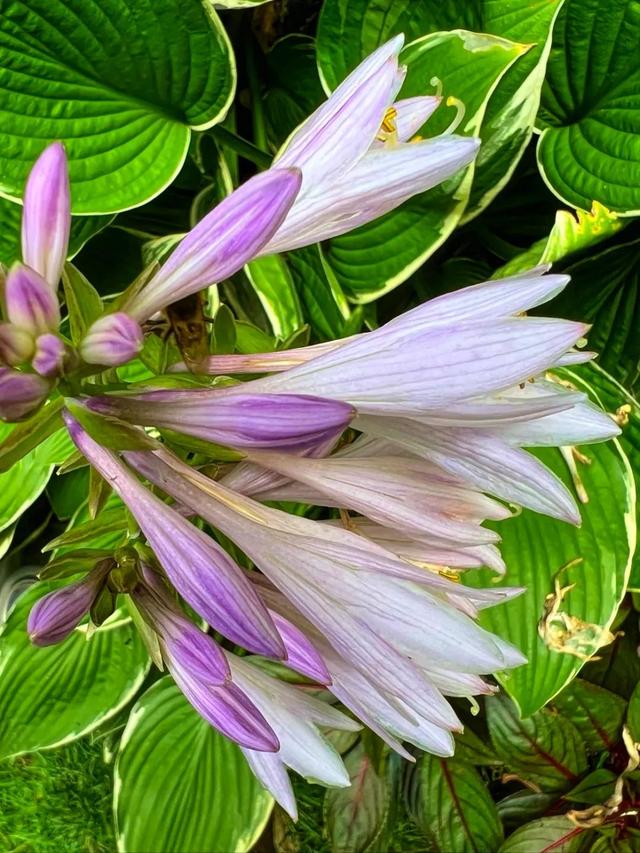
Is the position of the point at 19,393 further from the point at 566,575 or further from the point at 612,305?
the point at 612,305

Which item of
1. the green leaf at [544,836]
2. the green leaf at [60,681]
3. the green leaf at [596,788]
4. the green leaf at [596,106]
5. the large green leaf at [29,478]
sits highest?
the green leaf at [596,106]

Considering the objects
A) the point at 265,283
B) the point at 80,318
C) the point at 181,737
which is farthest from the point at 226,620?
the point at 181,737

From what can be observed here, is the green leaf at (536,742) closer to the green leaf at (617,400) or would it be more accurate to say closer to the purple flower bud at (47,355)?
the green leaf at (617,400)

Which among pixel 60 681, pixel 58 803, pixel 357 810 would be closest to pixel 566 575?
pixel 357 810

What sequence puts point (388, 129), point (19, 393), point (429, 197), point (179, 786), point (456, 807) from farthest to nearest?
point (456, 807)
point (179, 786)
point (429, 197)
point (388, 129)
point (19, 393)


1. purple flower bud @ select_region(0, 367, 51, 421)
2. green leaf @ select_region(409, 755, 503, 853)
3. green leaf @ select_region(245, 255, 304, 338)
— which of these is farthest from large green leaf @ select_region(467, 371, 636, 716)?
purple flower bud @ select_region(0, 367, 51, 421)

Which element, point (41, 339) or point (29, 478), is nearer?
point (41, 339)

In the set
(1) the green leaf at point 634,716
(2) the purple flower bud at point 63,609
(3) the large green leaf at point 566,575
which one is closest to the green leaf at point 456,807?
(1) the green leaf at point 634,716

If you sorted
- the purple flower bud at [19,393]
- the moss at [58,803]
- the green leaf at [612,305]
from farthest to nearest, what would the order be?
the moss at [58,803], the green leaf at [612,305], the purple flower bud at [19,393]
